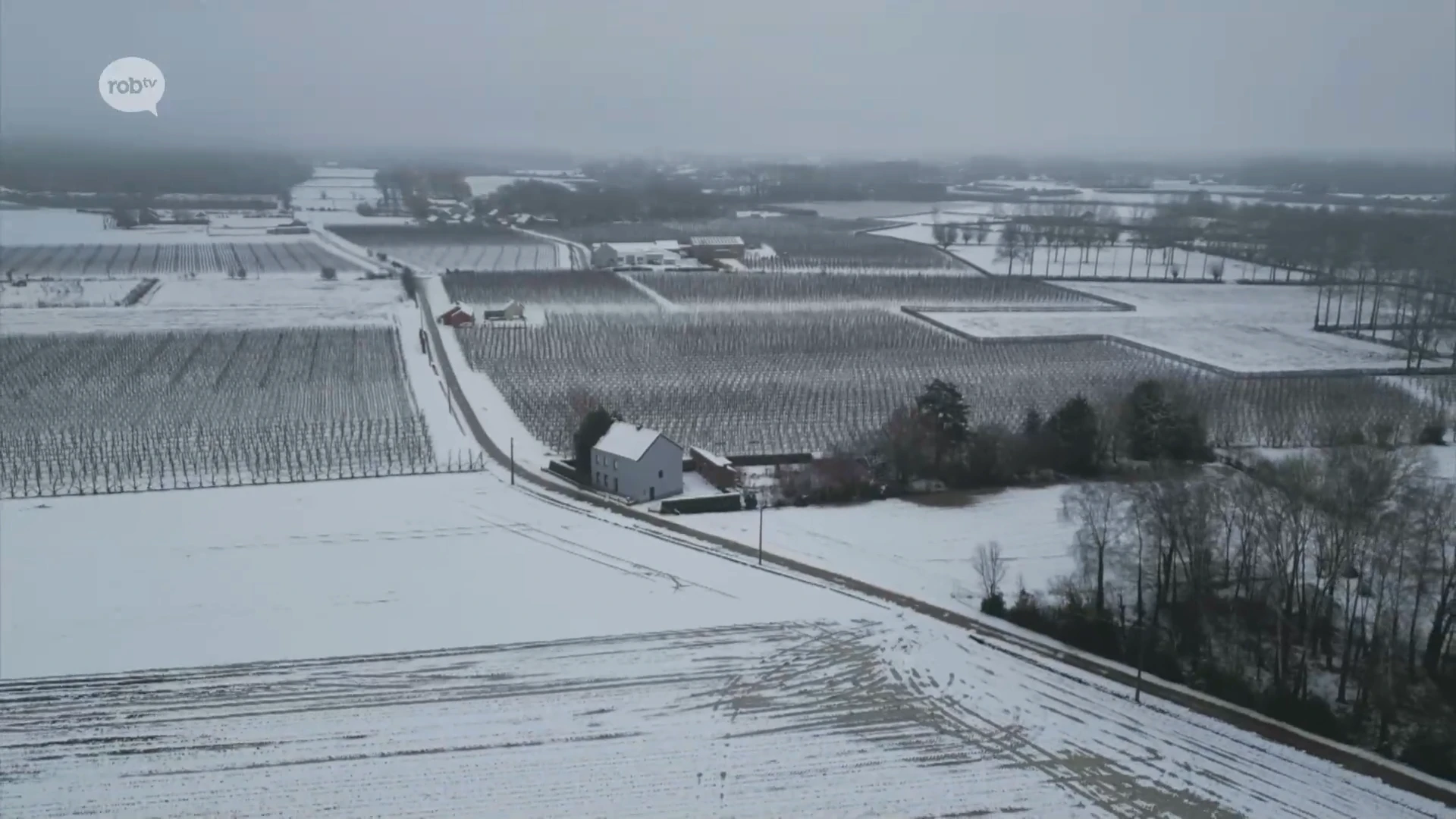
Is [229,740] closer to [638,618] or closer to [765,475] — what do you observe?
[638,618]

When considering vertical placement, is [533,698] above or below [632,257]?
below

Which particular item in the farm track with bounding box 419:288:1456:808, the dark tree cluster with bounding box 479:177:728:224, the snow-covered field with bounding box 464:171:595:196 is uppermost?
A: the snow-covered field with bounding box 464:171:595:196

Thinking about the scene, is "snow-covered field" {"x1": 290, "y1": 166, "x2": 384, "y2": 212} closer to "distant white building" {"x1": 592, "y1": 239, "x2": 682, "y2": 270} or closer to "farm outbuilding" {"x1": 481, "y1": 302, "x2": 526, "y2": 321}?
"distant white building" {"x1": 592, "y1": 239, "x2": 682, "y2": 270}

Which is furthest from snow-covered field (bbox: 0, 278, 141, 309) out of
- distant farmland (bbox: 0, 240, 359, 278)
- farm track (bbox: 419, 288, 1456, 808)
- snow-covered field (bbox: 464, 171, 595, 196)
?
snow-covered field (bbox: 464, 171, 595, 196)

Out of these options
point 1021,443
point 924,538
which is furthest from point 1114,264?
point 924,538

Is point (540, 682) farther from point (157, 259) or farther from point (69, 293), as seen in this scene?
point (157, 259)

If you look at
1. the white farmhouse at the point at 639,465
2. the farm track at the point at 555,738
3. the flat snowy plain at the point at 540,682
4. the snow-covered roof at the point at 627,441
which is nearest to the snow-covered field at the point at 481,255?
the snow-covered roof at the point at 627,441

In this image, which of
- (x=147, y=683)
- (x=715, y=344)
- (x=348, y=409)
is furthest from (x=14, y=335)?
(x=147, y=683)
